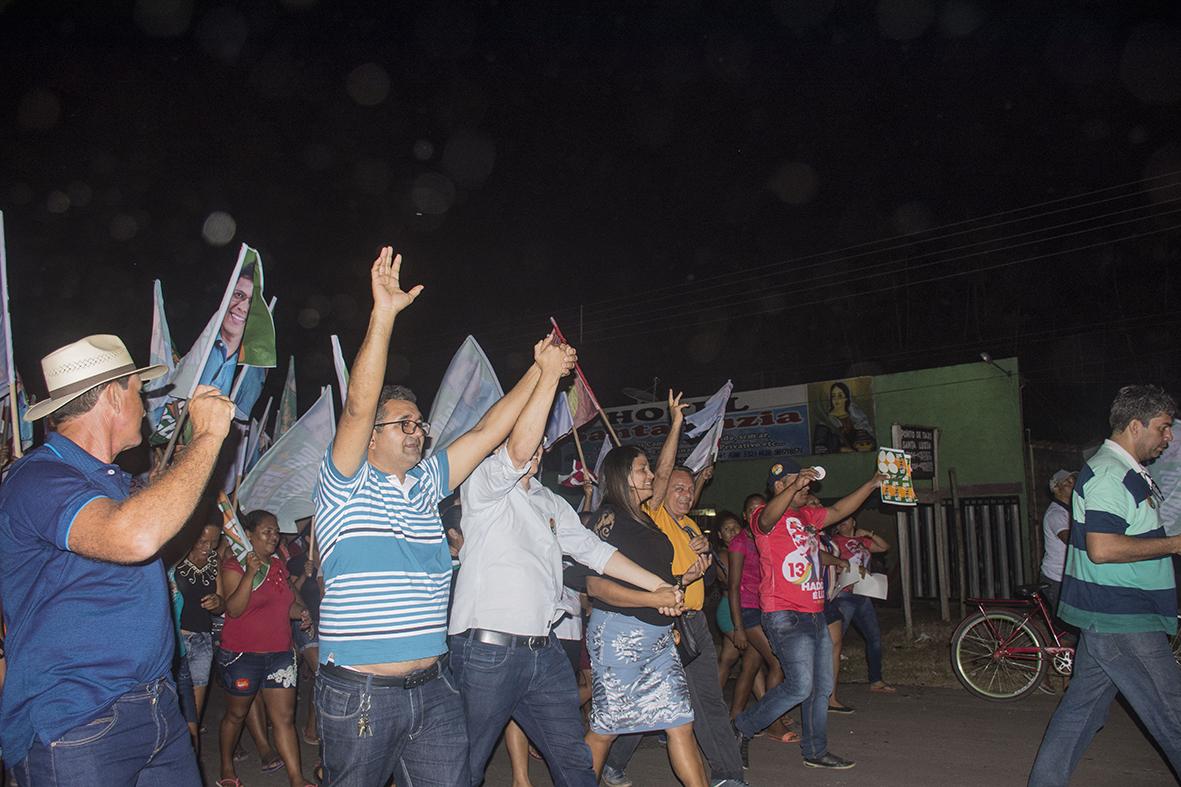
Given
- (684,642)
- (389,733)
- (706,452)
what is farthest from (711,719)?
(706,452)

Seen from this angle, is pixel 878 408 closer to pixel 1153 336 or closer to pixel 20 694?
pixel 1153 336

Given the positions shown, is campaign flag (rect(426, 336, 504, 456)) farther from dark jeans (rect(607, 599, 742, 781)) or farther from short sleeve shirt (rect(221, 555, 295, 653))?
dark jeans (rect(607, 599, 742, 781))

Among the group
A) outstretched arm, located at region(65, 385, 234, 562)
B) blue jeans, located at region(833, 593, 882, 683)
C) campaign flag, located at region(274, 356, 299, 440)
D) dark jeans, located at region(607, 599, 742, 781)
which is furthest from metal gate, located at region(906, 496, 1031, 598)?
outstretched arm, located at region(65, 385, 234, 562)

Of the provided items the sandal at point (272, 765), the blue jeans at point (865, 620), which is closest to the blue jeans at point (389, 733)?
the sandal at point (272, 765)

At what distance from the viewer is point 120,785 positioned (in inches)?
111

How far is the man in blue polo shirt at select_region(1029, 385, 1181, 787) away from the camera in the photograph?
454cm

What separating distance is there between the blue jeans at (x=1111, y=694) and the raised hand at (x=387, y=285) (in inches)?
148

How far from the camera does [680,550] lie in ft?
19.4

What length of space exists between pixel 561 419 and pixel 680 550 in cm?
293

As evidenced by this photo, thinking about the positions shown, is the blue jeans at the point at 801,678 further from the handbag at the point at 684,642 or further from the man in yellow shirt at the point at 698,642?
the handbag at the point at 684,642

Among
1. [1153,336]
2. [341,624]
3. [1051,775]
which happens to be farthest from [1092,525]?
[1153,336]

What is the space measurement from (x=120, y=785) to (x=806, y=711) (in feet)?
15.9

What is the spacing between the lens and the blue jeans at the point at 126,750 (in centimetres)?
274

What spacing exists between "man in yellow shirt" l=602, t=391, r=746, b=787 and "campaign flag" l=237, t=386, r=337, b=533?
2.98 m
